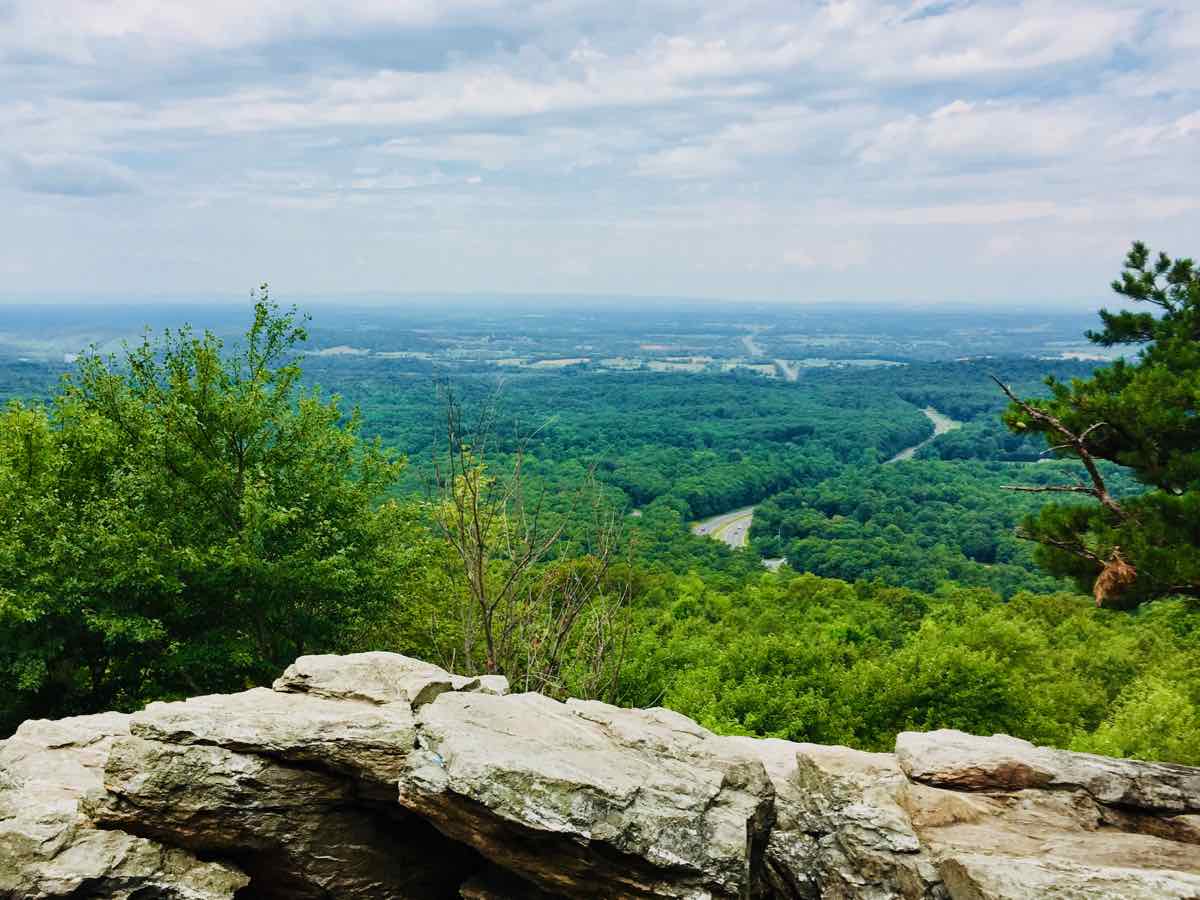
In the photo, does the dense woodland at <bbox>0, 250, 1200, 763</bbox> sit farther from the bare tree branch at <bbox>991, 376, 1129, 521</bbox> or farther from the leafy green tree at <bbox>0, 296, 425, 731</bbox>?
the bare tree branch at <bbox>991, 376, 1129, 521</bbox>

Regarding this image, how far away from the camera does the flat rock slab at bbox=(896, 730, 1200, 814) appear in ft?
34.3

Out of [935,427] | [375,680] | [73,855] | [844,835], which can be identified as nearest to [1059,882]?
[844,835]

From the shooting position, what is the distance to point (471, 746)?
916 centimetres

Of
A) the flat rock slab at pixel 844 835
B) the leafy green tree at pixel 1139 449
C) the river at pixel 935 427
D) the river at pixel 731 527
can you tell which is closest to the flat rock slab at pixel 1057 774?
the flat rock slab at pixel 844 835

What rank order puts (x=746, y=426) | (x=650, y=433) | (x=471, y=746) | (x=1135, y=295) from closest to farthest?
(x=471, y=746)
(x=1135, y=295)
(x=650, y=433)
(x=746, y=426)

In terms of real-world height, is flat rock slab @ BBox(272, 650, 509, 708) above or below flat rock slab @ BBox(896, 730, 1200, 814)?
above

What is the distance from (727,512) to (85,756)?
10320 centimetres

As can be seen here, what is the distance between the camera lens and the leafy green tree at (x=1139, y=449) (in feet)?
33.8

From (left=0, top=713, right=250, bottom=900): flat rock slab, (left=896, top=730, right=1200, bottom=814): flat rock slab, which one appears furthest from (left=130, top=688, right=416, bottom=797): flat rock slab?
(left=896, top=730, right=1200, bottom=814): flat rock slab

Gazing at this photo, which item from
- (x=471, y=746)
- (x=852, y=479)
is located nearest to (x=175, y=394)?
(x=471, y=746)

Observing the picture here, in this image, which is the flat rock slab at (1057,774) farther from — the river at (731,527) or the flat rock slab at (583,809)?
the river at (731,527)

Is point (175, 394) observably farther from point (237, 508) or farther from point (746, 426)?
point (746, 426)

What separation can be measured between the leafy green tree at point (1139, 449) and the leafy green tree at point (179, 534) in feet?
42.7

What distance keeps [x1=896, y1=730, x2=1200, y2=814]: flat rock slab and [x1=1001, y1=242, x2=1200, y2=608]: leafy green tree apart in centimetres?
219
